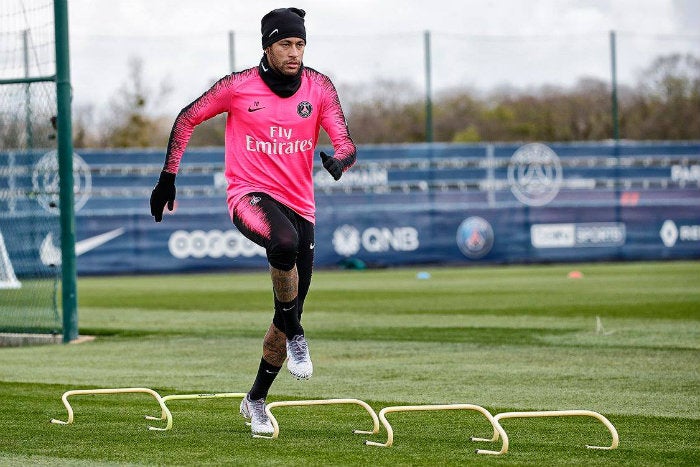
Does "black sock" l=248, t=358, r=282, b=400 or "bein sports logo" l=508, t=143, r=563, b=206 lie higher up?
"bein sports logo" l=508, t=143, r=563, b=206

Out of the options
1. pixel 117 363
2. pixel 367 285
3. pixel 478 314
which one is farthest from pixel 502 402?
pixel 367 285

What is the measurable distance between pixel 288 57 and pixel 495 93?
5105cm

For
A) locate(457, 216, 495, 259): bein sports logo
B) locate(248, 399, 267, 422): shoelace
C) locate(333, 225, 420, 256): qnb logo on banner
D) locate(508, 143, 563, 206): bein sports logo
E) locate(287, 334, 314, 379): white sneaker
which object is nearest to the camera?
locate(287, 334, 314, 379): white sneaker

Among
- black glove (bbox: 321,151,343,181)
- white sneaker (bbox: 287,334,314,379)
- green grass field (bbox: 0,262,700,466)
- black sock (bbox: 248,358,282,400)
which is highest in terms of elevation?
black glove (bbox: 321,151,343,181)

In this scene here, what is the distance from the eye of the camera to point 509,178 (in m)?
33.2

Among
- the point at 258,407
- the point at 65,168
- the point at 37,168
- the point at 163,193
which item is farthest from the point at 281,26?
the point at 37,168

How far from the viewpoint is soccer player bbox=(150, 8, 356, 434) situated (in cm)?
757

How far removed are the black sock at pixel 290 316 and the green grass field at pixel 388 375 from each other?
634mm

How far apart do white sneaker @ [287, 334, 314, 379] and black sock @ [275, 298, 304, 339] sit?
0.11 ft

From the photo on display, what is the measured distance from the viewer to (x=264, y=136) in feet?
25.0

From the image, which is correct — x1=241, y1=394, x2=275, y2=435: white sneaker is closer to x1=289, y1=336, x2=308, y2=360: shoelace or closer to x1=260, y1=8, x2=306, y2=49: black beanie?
x1=289, y1=336, x2=308, y2=360: shoelace

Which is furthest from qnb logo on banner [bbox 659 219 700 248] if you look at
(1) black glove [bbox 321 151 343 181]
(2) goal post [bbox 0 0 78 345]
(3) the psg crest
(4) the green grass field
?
(1) black glove [bbox 321 151 343 181]

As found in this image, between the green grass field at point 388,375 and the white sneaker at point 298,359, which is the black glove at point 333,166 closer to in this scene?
the white sneaker at point 298,359

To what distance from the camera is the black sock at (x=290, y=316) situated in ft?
24.3
